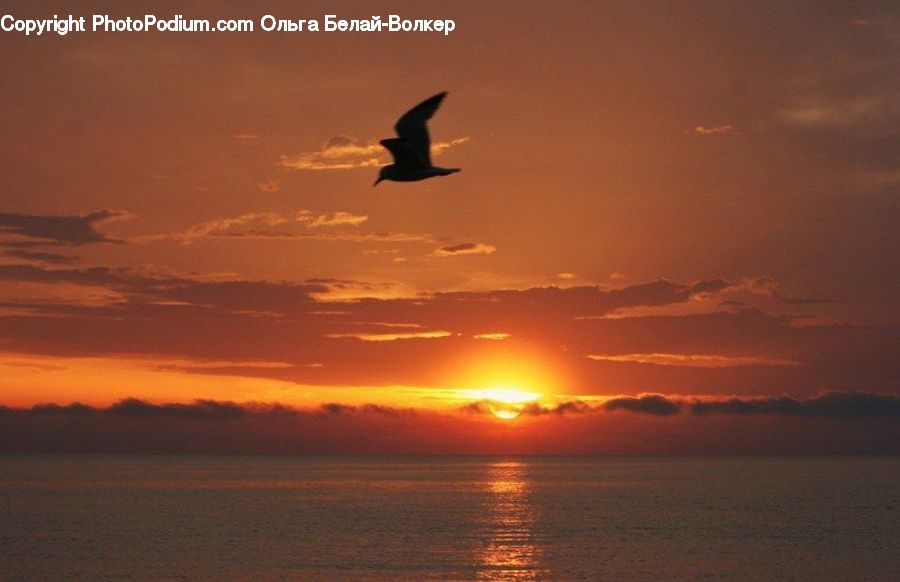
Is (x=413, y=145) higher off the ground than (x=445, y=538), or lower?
higher

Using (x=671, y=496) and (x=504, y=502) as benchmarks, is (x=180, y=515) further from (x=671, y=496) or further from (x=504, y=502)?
(x=671, y=496)

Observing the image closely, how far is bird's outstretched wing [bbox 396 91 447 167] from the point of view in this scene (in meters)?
30.2

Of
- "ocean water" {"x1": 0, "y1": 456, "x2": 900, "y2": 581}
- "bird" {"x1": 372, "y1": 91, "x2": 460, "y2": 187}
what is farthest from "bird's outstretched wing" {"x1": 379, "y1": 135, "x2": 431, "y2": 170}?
"ocean water" {"x1": 0, "y1": 456, "x2": 900, "y2": 581}

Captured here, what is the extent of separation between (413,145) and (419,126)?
64 centimetres

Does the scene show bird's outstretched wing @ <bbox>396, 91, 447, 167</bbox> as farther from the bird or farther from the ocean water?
the ocean water

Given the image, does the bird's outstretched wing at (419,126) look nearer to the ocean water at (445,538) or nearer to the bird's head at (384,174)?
the bird's head at (384,174)

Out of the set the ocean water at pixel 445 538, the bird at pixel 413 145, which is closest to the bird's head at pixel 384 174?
the bird at pixel 413 145

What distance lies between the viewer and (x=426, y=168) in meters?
29.8

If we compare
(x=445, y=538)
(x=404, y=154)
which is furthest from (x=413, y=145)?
(x=445, y=538)

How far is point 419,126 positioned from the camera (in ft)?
99.8

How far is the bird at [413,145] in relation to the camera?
29.8 meters

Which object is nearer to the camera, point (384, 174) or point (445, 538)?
point (384, 174)

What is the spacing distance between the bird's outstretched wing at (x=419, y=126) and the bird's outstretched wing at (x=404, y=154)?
130 millimetres

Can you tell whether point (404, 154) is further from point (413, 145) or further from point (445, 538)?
point (445, 538)
